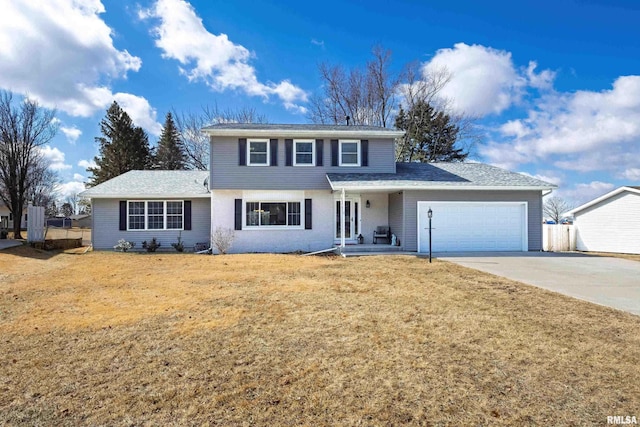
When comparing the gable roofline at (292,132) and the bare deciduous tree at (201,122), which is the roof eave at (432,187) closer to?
the gable roofline at (292,132)

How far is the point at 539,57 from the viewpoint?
61.7 feet

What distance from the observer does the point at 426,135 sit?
96.3 feet

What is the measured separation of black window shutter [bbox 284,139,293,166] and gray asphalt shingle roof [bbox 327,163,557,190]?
6.08 ft

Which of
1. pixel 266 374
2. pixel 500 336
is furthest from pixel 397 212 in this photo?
pixel 266 374

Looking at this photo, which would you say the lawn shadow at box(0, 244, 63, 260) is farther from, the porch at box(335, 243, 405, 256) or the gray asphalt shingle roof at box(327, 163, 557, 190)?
the gray asphalt shingle roof at box(327, 163, 557, 190)

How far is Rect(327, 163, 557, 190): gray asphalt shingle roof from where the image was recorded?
46.2ft

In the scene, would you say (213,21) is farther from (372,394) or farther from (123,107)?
(123,107)

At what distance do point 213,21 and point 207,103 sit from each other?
1466 cm

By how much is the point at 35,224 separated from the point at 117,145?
17701mm

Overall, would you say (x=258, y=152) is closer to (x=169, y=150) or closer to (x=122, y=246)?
(x=122, y=246)

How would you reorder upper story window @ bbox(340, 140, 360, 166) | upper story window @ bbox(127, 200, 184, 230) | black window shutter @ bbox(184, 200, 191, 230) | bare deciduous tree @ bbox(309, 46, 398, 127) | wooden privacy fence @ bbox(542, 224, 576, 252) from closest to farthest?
upper story window @ bbox(340, 140, 360, 166)
upper story window @ bbox(127, 200, 184, 230)
black window shutter @ bbox(184, 200, 191, 230)
wooden privacy fence @ bbox(542, 224, 576, 252)
bare deciduous tree @ bbox(309, 46, 398, 127)

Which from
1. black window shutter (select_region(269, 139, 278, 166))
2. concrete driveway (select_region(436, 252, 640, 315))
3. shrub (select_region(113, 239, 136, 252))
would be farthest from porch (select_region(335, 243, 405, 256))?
shrub (select_region(113, 239, 136, 252))

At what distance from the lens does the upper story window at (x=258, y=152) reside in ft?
49.4

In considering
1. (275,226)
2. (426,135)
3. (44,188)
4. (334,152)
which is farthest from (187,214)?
(44,188)
